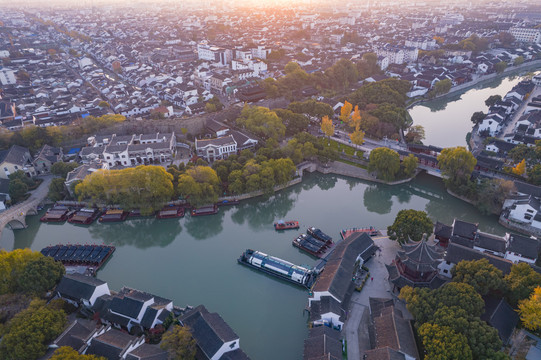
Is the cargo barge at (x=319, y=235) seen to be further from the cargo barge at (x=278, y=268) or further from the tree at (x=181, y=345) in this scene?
the tree at (x=181, y=345)

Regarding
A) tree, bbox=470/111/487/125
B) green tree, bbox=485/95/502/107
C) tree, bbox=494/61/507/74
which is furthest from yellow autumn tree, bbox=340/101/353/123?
tree, bbox=494/61/507/74

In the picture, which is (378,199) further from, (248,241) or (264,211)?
(248,241)

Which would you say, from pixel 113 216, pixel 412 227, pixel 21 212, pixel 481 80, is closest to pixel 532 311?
pixel 412 227

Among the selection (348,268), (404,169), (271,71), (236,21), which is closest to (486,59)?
(271,71)

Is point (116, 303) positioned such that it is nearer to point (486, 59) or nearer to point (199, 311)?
point (199, 311)

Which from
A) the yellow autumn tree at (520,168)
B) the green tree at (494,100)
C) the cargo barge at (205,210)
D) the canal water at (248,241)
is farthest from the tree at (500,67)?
the cargo barge at (205,210)

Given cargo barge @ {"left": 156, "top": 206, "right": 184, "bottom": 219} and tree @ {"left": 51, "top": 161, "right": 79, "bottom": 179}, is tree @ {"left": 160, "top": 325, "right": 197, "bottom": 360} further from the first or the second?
tree @ {"left": 51, "top": 161, "right": 79, "bottom": 179}

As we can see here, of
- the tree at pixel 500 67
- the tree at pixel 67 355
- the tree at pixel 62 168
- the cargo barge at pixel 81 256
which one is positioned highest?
the tree at pixel 500 67
